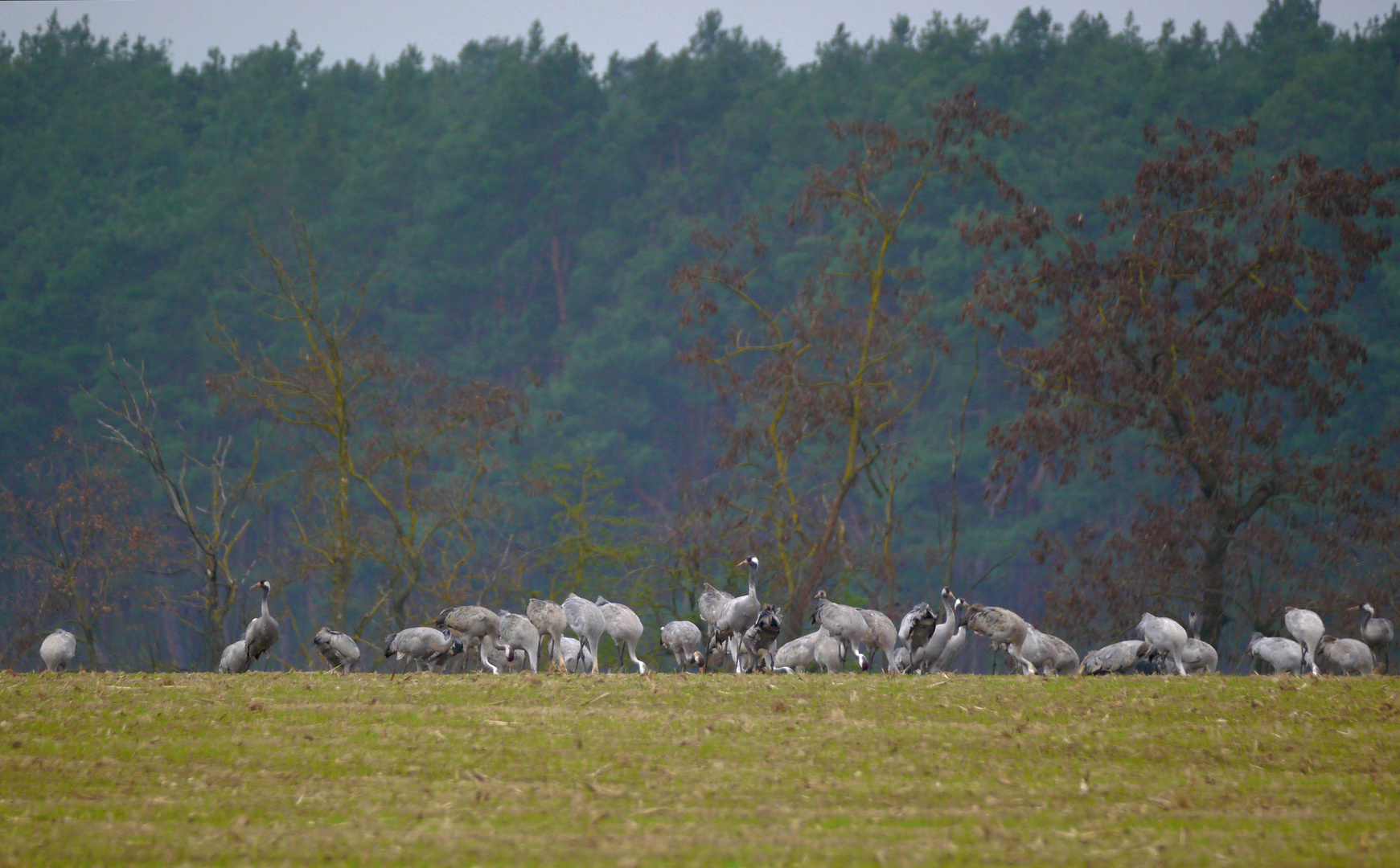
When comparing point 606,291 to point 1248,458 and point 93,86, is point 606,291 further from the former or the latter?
point 1248,458

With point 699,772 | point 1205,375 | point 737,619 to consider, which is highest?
point 1205,375

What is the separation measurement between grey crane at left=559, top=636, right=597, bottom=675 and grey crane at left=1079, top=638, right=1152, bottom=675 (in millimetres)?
6629

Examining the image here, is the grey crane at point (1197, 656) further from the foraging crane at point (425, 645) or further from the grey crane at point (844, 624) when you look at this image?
the foraging crane at point (425, 645)

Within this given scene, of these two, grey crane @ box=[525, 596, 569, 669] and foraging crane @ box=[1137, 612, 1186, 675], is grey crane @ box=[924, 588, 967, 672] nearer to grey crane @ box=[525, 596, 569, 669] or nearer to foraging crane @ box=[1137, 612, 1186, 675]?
foraging crane @ box=[1137, 612, 1186, 675]

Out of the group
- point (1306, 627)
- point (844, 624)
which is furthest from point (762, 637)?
point (1306, 627)

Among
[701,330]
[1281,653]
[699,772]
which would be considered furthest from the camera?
[701,330]

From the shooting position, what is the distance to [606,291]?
59.6 meters

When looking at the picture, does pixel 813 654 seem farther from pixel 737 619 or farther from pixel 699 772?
pixel 699 772

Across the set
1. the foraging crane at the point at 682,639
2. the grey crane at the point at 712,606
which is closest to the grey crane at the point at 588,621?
the foraging crane at the point at 682,639

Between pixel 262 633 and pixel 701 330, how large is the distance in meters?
36.4

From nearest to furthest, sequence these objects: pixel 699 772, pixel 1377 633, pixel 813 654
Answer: pixel 699 772 < pixel 813 654 < pixel 1377 633

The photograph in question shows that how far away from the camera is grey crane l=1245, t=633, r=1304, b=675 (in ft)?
69.7

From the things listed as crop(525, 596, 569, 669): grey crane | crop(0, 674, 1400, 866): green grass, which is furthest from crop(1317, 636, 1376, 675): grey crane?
crop(525, 596, 569, 669): grey crane

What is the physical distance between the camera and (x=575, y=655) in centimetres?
2119
